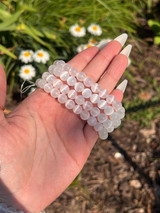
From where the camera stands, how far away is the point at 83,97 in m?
1.44

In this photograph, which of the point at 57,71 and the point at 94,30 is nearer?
the point at 57,71

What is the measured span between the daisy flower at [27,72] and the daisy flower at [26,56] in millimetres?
51

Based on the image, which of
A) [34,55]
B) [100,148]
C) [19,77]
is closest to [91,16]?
[34,55]

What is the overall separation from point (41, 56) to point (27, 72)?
0.19m

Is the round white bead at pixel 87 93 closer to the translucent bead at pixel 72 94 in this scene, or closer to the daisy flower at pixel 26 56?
the translucent bead at pixel 72 94

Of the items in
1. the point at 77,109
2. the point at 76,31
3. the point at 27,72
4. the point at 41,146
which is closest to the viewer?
the point at 41,146

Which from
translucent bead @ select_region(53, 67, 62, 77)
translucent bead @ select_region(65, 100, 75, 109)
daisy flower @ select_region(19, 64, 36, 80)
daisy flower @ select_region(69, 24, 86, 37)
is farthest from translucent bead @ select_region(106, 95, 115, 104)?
daisy flower @ select_region(69, 24, 86, 37)

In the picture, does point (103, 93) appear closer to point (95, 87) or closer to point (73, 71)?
point (95, 87)

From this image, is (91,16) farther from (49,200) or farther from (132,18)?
(49,200)

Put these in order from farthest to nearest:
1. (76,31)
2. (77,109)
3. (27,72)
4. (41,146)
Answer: (76,31)
(27,72)
(77,109)
(41,146)

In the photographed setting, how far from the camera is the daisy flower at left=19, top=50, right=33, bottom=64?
2.12 m

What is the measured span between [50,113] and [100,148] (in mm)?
914

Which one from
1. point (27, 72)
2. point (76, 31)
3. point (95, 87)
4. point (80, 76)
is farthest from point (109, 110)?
point (76, 31)

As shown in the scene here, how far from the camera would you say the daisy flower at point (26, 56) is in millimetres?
2124
